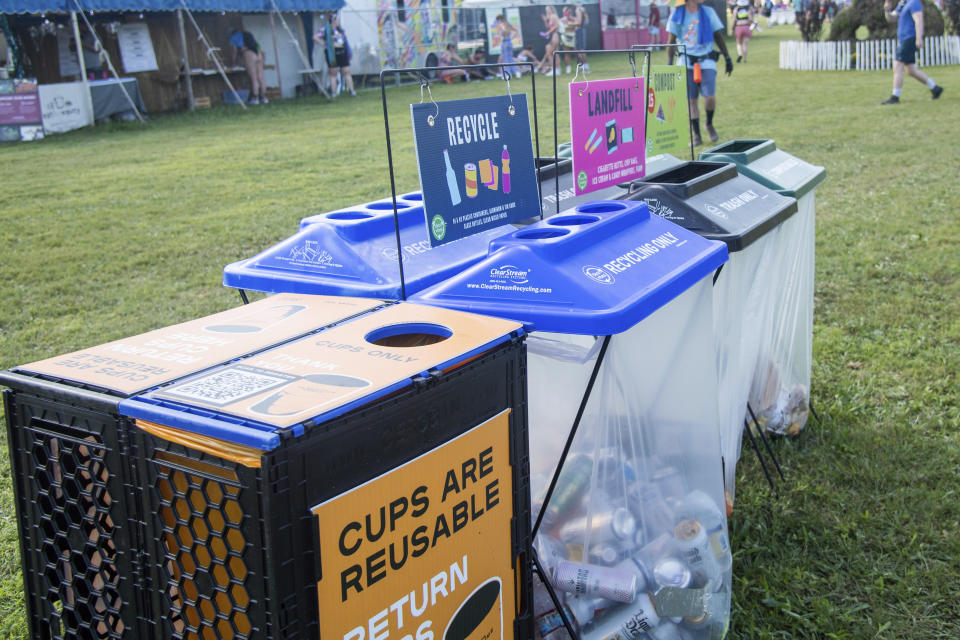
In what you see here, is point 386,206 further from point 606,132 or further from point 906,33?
point 906,33

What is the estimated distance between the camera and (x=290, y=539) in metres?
1.40

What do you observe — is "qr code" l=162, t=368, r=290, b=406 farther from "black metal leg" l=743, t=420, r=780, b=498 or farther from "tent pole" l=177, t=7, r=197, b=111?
"tent pole" l=177, t=7, r=197, b=111

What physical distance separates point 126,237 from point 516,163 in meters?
5.49

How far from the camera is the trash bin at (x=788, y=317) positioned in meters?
3.34

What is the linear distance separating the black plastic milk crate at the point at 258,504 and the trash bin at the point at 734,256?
4.42 feet

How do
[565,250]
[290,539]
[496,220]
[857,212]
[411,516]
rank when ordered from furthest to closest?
[857,212] < [496,220] < [565,250] < [411,516] < [290,539]

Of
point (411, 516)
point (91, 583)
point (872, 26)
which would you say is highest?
point (872, 26)

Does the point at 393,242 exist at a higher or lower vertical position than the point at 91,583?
higher

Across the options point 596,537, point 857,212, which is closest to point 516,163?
point 596,537

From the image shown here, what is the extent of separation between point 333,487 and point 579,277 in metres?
0.87

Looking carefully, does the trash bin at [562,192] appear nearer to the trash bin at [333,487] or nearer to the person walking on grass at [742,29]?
the trash bin at [333,487]

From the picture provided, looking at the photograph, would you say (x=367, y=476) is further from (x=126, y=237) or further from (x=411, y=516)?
(x=126, y=237)

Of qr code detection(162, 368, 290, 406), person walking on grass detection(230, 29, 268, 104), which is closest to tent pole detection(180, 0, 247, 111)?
person walking on grass detection(230, 29, 268, 104)

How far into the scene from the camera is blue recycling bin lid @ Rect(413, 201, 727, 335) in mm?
1970
